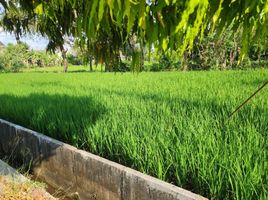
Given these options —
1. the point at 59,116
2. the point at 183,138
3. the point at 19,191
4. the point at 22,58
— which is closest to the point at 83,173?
the point at 19,191

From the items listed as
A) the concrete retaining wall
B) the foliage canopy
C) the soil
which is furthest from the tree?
the soil

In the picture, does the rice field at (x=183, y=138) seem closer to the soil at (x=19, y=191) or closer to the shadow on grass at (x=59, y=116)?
the shadow on grass at (x=59, y=116)

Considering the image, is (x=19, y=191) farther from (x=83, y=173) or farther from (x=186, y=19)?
(x=186, y=19)

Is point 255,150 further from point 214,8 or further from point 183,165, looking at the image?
point 214,8

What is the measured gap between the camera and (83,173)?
3.05 metres

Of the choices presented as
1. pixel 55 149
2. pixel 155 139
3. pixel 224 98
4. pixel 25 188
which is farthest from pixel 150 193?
pixel 224 98

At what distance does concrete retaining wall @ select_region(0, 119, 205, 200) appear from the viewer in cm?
230

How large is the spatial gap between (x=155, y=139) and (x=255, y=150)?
2.75 ft

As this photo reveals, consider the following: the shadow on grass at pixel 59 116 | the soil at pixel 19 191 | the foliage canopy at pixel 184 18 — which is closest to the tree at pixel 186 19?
the foliage canopy at pixel 184 18

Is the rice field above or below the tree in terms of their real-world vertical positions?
below

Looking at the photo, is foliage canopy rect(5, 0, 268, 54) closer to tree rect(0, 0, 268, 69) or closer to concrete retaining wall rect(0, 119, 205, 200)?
tree rect(0, 0, 268, 69)

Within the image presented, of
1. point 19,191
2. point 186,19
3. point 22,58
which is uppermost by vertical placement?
point 186,19

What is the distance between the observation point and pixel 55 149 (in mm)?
3535

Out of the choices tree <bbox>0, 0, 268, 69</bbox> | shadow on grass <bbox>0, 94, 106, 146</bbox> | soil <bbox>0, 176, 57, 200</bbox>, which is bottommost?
soil <bbox>0, 176, 57, 200</bbox>
